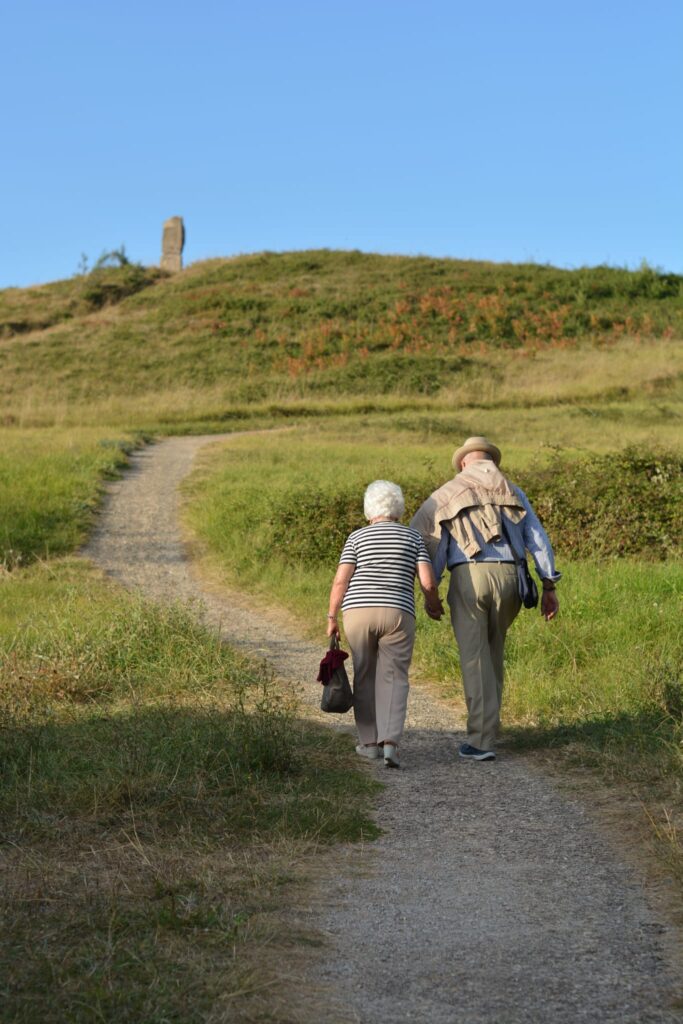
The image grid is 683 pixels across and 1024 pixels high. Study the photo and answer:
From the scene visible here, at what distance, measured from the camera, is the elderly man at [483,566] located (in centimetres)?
721

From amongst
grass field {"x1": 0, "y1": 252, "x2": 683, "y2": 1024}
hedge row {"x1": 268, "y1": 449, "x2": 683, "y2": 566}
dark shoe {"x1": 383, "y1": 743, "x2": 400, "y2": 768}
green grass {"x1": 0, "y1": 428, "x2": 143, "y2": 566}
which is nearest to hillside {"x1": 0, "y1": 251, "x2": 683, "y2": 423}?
grass field {"x1": 0, "y1": 252, "x2": 683, "y2": 1024}

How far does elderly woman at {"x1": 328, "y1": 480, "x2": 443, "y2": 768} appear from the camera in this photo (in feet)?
23.1

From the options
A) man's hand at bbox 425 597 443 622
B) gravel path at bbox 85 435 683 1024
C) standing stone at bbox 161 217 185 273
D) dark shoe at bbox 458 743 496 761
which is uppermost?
standing stone at bbox 161 217 185 273

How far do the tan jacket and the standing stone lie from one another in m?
53.3

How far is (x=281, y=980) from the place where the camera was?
3.89 metres

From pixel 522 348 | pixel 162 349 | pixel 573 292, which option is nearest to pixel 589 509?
pixel 522 348

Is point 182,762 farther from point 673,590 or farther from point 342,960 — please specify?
point 673,590

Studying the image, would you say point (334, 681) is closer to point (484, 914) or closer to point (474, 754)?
point (474, 754)

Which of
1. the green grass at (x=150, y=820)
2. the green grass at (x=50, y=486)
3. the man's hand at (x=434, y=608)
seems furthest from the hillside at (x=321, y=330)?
the man's hand at (x=434, y=608)

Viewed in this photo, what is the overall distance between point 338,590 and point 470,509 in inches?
38.2

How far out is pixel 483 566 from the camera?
7.24 m

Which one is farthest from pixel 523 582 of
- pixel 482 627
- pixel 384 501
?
pixel 384 501

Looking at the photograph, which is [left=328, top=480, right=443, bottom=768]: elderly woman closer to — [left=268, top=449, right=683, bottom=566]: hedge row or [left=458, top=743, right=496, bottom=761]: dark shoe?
[left=458, top=743, right=496, bottom=761]: dark shoe

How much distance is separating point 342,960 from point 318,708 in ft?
15.4
